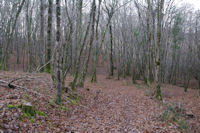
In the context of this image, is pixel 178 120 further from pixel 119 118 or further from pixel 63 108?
pixel 63 108

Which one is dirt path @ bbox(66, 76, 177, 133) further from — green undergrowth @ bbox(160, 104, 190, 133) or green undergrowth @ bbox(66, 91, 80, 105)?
green undergrowth @ bbox(66, 91, 80, 105)

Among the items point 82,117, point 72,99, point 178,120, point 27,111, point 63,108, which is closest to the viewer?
point 27,111

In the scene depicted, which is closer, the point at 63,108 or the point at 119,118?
the point at 63,108

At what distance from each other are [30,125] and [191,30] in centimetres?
3076

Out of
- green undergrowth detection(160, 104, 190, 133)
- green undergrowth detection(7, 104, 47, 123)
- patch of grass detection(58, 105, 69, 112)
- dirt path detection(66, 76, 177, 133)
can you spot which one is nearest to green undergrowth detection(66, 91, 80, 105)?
dirt path detection(66, 76, 177, 133)

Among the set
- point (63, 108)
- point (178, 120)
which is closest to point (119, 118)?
point (63, 108)

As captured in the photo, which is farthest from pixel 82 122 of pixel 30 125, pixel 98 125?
pixel 30 125

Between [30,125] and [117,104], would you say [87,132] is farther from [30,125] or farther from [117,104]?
[117,104]

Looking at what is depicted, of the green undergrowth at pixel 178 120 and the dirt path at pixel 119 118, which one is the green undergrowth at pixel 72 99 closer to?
the dirt path at pixel 119 118

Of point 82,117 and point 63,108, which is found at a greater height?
point 63,108

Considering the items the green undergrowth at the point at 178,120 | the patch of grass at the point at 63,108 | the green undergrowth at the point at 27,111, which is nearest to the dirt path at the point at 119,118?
the green undergrowth at the point at 178,120

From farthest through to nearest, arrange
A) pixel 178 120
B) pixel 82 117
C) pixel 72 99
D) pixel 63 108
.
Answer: pixel 72 99
pixel 178 120
pixel 63 108
pixel 82 117

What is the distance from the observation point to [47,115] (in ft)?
19.2

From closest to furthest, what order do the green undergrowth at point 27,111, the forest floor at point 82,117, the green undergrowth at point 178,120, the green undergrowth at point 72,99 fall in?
the forest floor at point 82,117 → the green undergrowth at point 27,111 → the green undergrowth at point 178,120 → the green undergrowth at point 72,99
